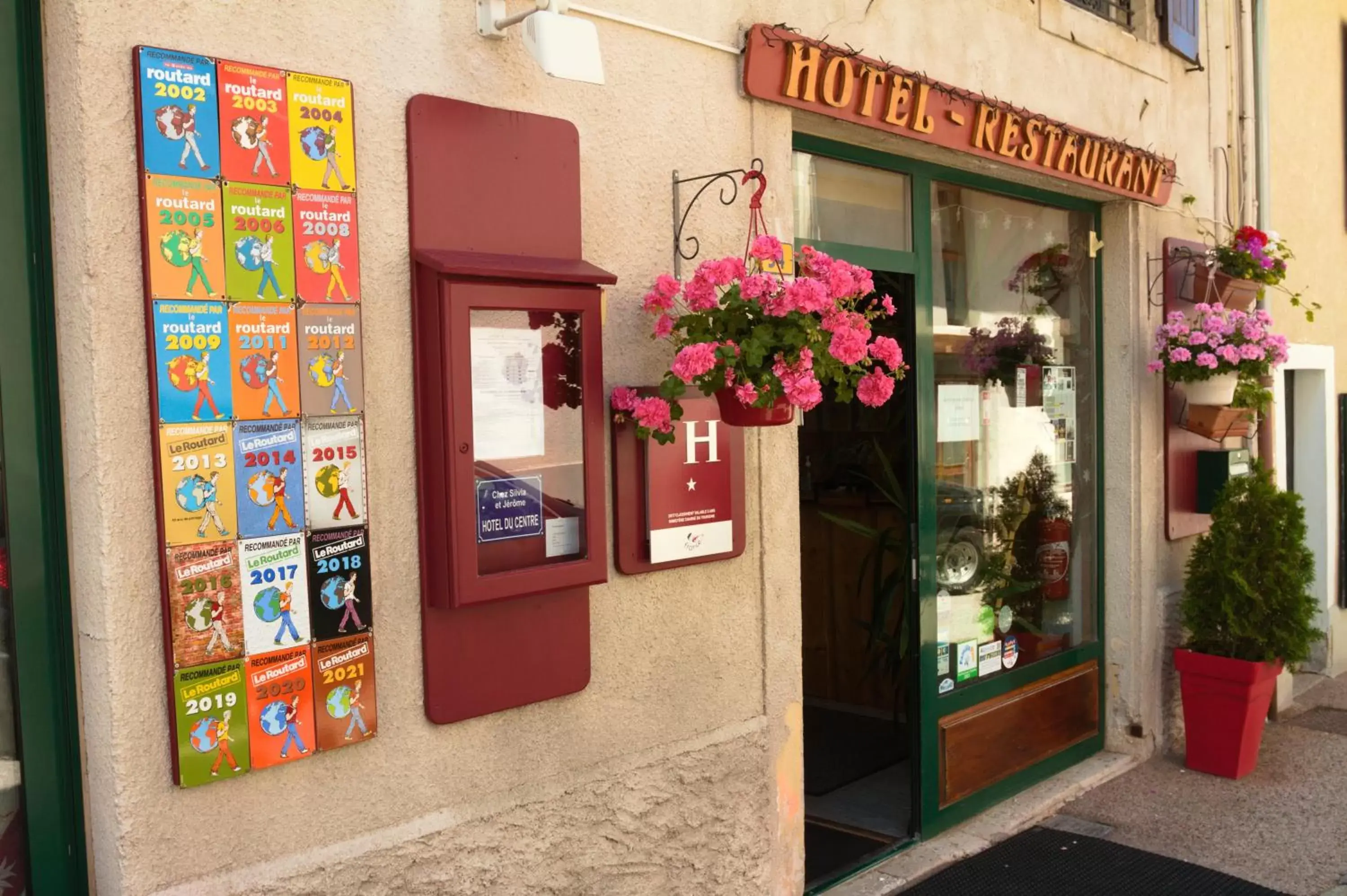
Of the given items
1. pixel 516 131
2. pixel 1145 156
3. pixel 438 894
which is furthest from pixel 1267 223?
pixel 438 894

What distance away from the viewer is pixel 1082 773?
543 centimetres

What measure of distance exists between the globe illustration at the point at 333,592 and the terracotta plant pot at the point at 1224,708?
423 centimetres

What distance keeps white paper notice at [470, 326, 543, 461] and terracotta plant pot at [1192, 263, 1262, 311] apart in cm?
417

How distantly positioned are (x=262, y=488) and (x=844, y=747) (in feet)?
13.4

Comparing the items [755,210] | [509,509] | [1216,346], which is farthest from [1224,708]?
[509,509]

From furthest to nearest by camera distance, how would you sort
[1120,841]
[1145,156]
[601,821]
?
[1145,156], [1120,841], [601,821]

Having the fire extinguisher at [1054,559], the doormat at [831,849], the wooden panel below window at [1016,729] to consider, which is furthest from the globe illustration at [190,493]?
the fire extinguisher at [1054,559]

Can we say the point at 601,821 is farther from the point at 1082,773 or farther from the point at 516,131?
the point at 1082,773

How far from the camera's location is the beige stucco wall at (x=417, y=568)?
230cm

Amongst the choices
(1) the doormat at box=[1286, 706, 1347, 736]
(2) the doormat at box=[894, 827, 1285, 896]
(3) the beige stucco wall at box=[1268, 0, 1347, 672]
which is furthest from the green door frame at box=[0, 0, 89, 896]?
(3) the beige stucco wall at box=[1268, 0, 1347, 672]

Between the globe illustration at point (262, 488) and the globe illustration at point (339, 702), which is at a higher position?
the globe illustration at point (262, 488)

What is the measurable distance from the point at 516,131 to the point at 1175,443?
419 centimetres

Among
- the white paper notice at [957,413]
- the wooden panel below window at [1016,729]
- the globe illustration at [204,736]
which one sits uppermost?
the white paper notice at [957,413]

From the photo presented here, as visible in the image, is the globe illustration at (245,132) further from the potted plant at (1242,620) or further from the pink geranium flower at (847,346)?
the potted plant at (1242,620)
